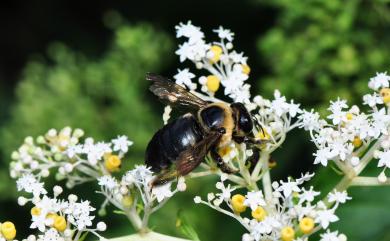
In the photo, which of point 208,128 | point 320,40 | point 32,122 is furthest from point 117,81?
point 208,128

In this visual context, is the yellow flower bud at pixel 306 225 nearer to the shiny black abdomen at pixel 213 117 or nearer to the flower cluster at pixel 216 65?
the shiny black abdomen at pixel 213 117

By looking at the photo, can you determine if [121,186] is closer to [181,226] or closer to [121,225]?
[181,226]

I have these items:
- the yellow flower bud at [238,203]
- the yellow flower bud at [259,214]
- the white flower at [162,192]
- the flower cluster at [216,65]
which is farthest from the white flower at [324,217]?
the flower cluster at [216,65]

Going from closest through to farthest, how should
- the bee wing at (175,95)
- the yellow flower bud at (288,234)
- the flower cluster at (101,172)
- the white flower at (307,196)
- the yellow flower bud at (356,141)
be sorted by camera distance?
the yellow flower bud at (288,234)
the white flower at (307,196)
the yellow flower bud at (356,141)
the flower cluster at (101,172)
the bee wing at (175,95)

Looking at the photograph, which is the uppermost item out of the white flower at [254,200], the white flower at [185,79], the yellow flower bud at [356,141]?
the white flower at [185,79]

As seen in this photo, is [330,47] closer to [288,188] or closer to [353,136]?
[353,136]

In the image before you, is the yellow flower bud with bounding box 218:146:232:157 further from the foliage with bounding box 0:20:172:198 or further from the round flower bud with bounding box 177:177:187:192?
the foliage with bounding box 0:20:172:198

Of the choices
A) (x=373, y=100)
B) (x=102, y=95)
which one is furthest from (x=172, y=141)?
(x=102, y=95)
